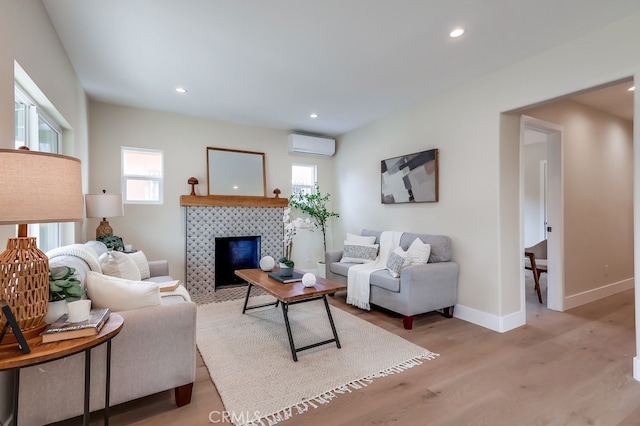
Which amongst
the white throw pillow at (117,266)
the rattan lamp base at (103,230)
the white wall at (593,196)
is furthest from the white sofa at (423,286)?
the rattan lamp base at (103,230)

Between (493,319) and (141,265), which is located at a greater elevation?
(141,265)

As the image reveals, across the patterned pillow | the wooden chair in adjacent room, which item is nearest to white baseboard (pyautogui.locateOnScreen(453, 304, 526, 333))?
the wooden chair in adjacent room

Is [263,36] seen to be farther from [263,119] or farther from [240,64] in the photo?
[263,119]

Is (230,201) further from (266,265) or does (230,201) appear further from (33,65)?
(33,65)

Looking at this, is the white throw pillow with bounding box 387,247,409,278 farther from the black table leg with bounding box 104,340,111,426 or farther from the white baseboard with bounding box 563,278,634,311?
the black table leg with bounding box 104,340,111,426

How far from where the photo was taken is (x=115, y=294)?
1729 mm

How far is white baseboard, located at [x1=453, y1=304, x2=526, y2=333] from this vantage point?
3.06 metres

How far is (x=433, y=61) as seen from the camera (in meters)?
2.91

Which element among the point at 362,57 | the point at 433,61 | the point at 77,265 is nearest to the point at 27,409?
the point at 77,265

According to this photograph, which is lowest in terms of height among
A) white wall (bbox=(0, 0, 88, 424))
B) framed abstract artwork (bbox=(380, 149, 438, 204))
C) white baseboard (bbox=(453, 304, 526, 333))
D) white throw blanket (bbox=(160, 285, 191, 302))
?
white baseboard (bbox=(453, 304, 526, 333))

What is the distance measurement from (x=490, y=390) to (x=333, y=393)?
1.04 m

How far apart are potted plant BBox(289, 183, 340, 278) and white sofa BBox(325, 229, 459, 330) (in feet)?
6.49

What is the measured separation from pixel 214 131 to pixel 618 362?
5267 mm

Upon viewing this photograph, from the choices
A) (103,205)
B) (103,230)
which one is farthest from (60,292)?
(103,230)
